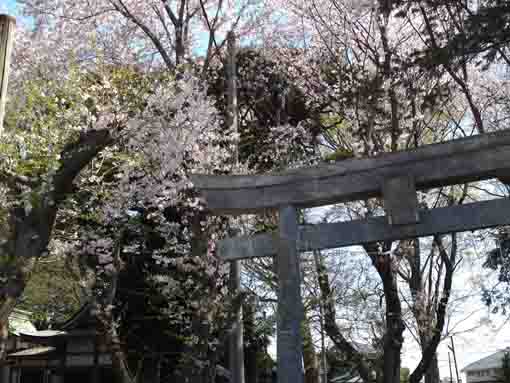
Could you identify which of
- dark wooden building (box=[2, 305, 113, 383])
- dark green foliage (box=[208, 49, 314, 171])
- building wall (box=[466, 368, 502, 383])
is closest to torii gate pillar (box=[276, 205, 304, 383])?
dark green foliage (box=[208, 49, 314, 171])

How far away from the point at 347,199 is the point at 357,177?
33 cm

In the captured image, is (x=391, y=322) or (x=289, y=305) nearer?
(x=289, y=305)

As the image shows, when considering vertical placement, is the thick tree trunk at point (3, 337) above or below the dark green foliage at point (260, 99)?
below

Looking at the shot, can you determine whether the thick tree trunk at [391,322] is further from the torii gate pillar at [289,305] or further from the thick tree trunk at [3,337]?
the thick tree trunk at [3,337]

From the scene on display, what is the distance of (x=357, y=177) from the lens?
6.51 meters

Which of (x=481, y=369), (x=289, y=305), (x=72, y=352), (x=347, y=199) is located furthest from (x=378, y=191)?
(x=481, y=369)

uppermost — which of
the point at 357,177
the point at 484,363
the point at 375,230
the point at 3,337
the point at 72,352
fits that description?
the point at 357,177

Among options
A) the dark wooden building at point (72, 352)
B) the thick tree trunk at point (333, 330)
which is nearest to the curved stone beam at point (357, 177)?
the thick tree trunk at point (333, 330)

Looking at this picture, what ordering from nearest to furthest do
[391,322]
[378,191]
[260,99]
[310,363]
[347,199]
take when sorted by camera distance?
[378,191], [347,199], [391,322], [260,99], [310,363]

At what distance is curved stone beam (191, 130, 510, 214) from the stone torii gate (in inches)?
0.4

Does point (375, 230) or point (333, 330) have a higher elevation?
point (375, 230)

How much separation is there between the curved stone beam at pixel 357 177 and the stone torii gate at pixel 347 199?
11 mm

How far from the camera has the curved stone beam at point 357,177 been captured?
6.07m

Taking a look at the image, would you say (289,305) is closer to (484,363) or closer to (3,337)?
(3,337)
